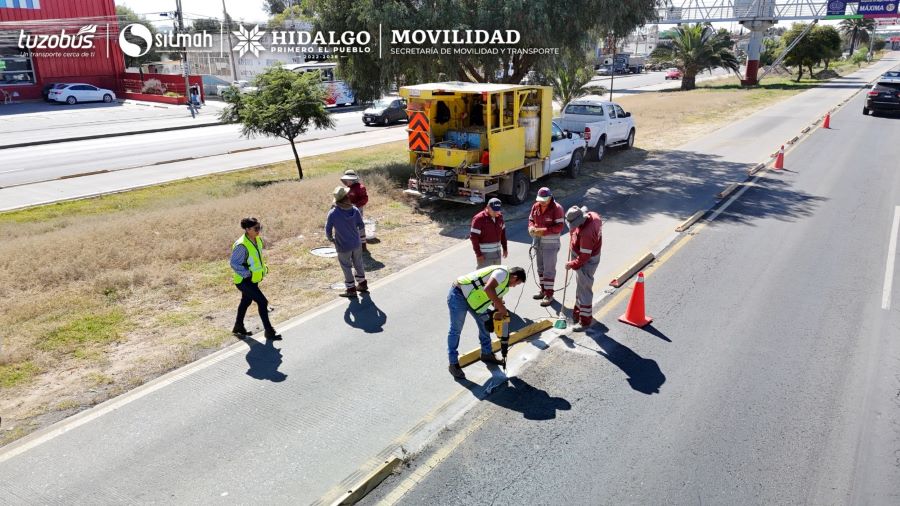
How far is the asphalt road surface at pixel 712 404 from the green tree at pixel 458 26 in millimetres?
9219

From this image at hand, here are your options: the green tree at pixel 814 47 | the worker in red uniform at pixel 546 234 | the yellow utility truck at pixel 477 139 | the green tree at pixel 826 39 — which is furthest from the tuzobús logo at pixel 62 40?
the green tree at pixel 826 39

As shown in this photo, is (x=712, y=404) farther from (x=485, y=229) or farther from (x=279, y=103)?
(x=279, y=103)

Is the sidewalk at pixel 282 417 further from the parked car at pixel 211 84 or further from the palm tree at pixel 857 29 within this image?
the palm tree at pixel 857 29

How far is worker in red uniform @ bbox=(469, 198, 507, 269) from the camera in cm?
829

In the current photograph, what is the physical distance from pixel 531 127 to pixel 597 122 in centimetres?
549

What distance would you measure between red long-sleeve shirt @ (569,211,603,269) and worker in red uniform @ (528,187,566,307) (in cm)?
88

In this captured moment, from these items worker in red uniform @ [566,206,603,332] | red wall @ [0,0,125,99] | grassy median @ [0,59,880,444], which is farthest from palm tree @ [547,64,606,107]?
red wall @ [0,0,125,99]

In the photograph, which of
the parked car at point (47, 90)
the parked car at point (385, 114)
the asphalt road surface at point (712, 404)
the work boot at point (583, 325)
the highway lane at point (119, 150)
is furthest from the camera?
the parked car at point (47, 90)

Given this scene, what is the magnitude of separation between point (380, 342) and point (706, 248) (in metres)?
6.65

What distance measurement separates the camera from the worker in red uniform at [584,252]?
7707 millimetres

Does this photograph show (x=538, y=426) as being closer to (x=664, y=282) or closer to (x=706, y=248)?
(x=664, y=282)

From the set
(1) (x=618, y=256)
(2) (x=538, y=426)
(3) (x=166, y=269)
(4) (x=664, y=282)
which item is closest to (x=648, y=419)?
(2) (x=538, y=426)

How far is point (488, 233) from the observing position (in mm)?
8383

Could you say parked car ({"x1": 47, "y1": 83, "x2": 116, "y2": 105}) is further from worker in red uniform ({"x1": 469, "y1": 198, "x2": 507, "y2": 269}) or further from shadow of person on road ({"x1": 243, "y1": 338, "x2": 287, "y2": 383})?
worker in red uniform ({"x1": 469, "y1": 198, "x2": 507, "y2": 269})
